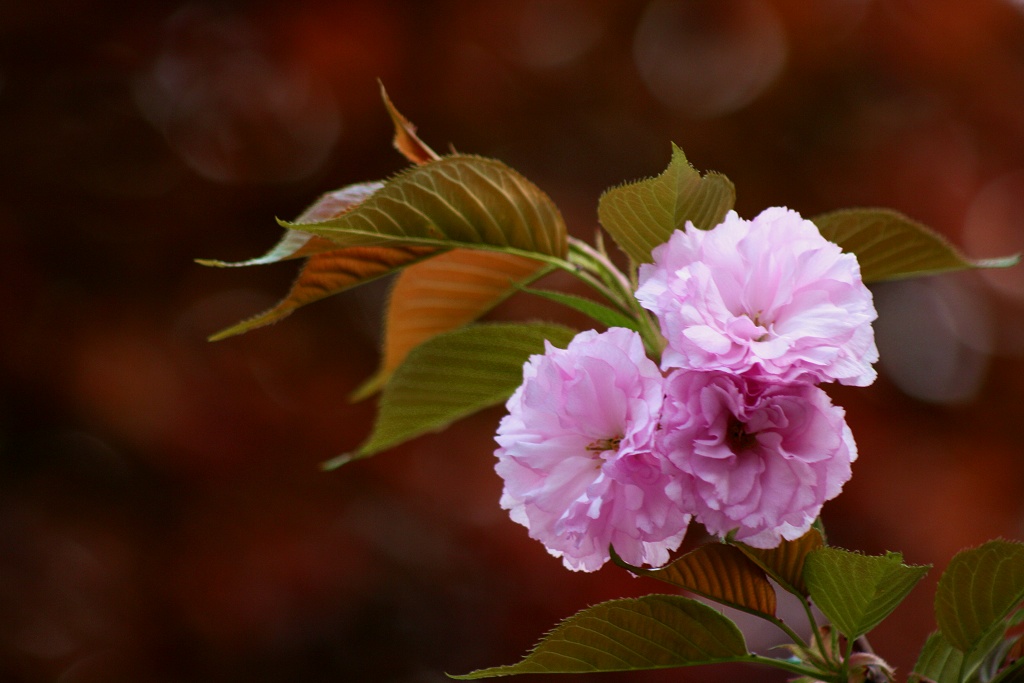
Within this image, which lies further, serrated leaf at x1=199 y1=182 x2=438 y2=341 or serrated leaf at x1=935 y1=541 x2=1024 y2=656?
serrated leaf at x1=199 y1=182 x2=438 y2=341

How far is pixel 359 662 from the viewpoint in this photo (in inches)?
78.5

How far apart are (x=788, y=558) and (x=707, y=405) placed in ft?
0.36

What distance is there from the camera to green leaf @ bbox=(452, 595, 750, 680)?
0.34m

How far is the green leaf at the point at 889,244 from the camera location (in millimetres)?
413

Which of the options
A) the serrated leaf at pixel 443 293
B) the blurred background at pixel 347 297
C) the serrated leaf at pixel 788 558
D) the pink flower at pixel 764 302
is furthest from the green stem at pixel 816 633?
the blurred background at pixel 347 297

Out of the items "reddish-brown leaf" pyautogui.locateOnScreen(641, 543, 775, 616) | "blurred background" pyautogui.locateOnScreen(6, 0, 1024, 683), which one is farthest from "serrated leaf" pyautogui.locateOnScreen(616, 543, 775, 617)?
"blurred background" pyautogui.locateOnScreen(6, 0, 1024, 683)

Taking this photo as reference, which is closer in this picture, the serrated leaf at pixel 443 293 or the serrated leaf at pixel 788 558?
the serrated leaf at pixel 788 558

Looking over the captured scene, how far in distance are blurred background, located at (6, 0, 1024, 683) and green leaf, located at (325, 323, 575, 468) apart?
156 cm

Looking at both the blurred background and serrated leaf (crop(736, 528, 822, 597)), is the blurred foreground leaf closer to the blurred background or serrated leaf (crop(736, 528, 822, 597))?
serrated leaf (crop(736, 528, 822, 597))

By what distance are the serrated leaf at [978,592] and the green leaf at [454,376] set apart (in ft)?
0.68

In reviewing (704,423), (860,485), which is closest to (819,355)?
(704,423)

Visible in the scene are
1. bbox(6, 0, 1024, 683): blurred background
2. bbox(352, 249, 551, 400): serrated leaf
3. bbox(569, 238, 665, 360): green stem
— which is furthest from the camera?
bbox(6, 0, 1024, 683): blurred background

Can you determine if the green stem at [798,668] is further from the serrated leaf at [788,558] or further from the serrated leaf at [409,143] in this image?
the serrated leaf at [409,143]

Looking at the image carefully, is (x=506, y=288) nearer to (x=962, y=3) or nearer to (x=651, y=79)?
(x=651, y=79)
